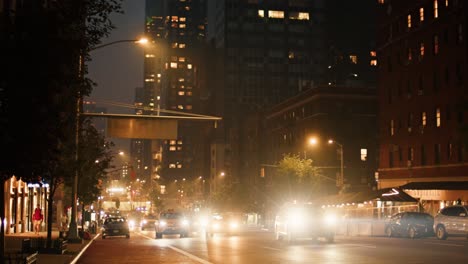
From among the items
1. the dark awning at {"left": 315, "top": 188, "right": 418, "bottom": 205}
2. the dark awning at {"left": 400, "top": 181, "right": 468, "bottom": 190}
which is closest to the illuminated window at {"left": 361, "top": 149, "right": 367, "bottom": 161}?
the dark awning at {"left": 400, "top": 181, "right": 468, "bottom": 190}

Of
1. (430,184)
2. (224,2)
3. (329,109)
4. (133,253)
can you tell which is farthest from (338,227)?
(224,2)

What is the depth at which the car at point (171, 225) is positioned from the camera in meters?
45.6

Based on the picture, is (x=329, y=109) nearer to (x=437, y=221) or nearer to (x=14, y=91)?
(x=437, y=221)

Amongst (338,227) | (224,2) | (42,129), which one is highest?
(224,2)

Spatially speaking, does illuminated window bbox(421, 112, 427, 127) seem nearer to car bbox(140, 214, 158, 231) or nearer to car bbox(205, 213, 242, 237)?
car bbox(205, 213, 242, 237)

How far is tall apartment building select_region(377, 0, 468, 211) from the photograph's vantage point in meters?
58.5

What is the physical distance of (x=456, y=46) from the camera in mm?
58562

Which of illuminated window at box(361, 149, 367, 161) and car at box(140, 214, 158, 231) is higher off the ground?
illuminated window at box(361, 149, 367, 161)

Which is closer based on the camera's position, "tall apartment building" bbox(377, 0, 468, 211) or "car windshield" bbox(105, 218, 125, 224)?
"car windshield" bbox(105, 218, 125, 224)

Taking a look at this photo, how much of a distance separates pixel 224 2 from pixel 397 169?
96510 millimetres

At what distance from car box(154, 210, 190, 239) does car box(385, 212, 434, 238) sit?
13777 mm

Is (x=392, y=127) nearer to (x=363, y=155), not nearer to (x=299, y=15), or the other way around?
(x=363, y=155)

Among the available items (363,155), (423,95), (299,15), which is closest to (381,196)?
(423,95)

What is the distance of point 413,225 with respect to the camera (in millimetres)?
42969
